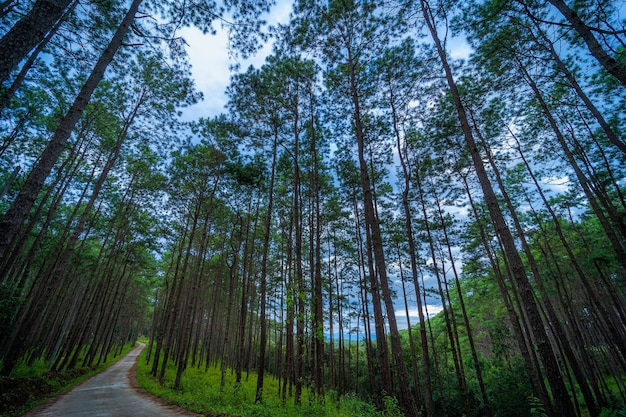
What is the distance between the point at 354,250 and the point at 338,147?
374 inches

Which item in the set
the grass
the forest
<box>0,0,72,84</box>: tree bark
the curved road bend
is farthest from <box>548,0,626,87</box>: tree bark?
the grass

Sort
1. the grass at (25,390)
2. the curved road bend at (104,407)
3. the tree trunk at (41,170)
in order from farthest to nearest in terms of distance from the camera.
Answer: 1. the grass at (25,390)
2. the curved road bend at (104,407)
3. the tree trunk at (41,170)

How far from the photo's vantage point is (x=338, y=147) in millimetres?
13156

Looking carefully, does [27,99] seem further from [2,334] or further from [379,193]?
[379,193]

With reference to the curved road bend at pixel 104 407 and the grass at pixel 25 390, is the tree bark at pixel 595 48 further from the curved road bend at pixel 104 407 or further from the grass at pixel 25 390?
the grass at pixel 25 390

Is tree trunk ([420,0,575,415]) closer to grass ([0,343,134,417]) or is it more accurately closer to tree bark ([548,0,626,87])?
tree bark ([548,0,626,87])

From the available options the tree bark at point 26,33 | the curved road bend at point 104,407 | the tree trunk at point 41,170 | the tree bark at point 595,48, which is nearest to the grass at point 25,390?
the curved road bend at point 104,407

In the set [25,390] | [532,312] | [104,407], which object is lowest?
[104,407]

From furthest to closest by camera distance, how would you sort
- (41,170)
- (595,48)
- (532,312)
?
(595,48) → (532,312) → (41,170)

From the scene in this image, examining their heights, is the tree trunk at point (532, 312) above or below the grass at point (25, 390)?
above

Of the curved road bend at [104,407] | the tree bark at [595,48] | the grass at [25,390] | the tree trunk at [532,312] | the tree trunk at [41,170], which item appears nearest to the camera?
the tree trunk at [41,170]

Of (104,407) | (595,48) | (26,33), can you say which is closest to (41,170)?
(26,33)

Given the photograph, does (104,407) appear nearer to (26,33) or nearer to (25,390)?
(25,390)

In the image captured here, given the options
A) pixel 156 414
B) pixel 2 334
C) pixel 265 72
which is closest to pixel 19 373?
pixel 2 334
